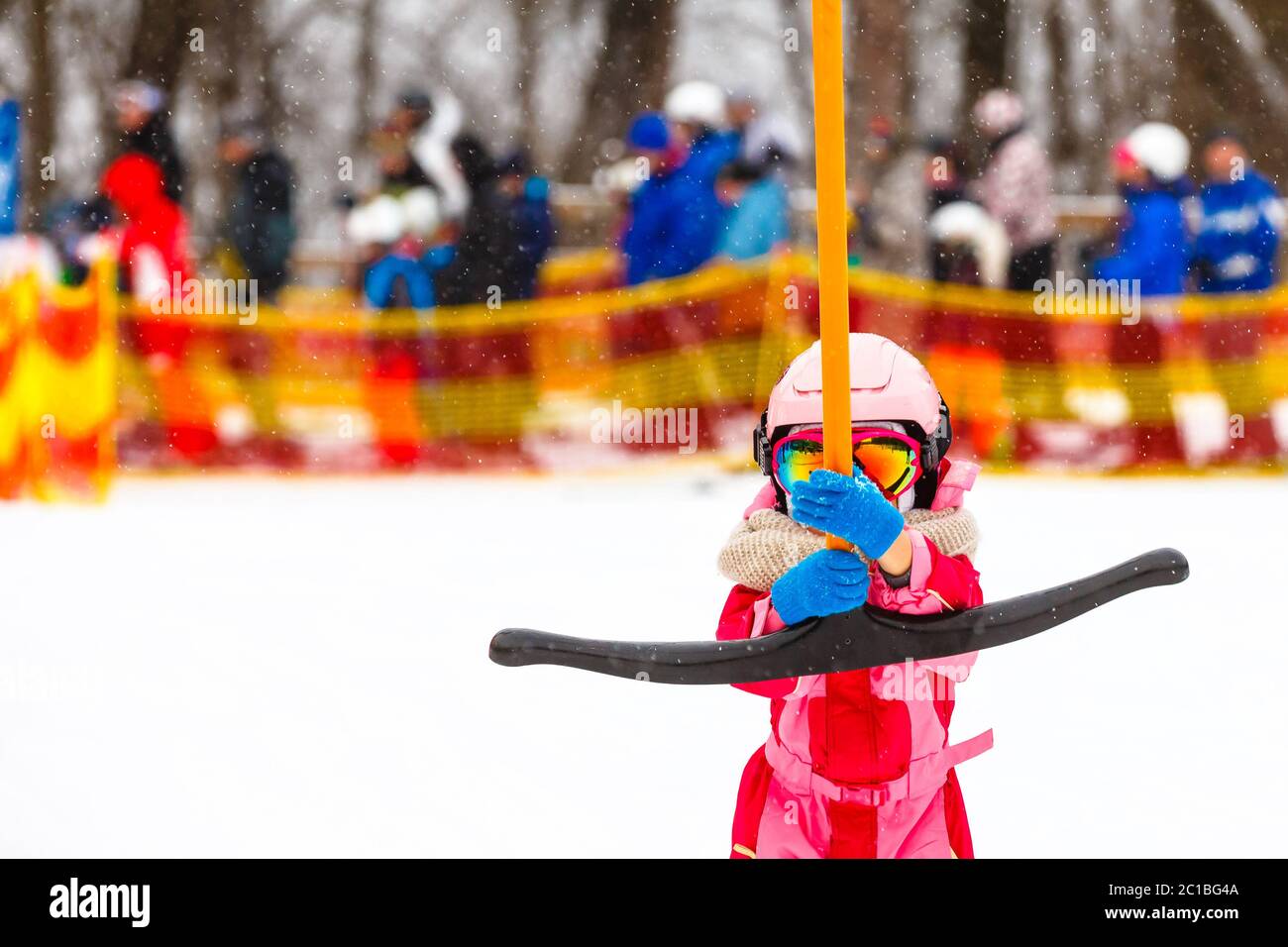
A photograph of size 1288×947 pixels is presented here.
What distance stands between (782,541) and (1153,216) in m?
6.28

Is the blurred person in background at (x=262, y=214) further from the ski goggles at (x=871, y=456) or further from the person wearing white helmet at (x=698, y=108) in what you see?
the ski goggles at (x=871, y=456)

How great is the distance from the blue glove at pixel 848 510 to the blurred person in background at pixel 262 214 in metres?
7.40

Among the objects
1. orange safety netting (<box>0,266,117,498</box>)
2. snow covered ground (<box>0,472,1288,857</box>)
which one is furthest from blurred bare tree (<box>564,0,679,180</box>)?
snow covered ground (<box>0,472,1288,857</box>)

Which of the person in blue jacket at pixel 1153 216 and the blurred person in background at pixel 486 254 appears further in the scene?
the blurred person in background at pixel 486 254

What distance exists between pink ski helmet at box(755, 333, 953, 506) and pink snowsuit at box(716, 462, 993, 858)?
53 mm

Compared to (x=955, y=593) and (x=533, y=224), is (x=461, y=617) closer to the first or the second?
(x=955, y=593)

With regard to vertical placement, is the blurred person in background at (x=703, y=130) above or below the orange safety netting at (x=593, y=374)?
above

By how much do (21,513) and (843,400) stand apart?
210 inches

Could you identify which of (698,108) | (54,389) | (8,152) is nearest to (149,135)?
(8,152)

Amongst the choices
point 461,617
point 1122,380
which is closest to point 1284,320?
point 1122,380

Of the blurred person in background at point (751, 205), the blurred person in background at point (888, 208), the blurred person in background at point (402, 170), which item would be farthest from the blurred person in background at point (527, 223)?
the blurred person in background at point (888, 208)

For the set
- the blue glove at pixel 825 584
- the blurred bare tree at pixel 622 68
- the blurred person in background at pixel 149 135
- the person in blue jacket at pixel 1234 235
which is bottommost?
the blue glove at pixel 825 584

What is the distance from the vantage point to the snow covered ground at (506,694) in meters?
3.04

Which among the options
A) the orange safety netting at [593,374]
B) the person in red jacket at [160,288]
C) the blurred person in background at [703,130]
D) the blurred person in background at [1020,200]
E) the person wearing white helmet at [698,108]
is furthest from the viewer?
the blurred person in background at [1020,200]
